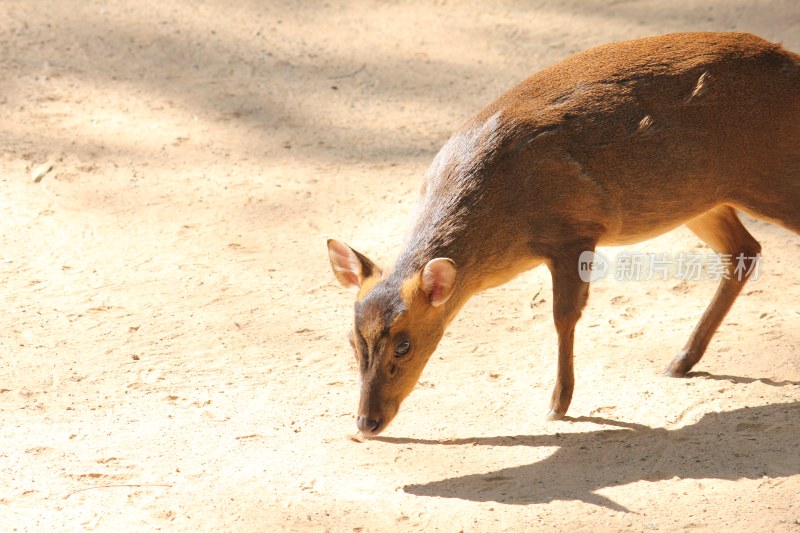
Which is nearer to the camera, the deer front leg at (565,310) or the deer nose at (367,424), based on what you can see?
the deer nose at (367,424)

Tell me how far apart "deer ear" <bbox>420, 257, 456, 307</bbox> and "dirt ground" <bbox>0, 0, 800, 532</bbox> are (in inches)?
33.8

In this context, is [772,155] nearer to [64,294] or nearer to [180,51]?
[64,294]

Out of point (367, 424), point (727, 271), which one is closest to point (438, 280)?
point (367, 424)

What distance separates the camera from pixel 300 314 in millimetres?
7488

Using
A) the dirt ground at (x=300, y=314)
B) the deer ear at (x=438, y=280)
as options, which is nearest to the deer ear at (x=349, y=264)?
the deer ear at (x=438, y=280)

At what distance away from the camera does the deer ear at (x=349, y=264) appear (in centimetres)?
585

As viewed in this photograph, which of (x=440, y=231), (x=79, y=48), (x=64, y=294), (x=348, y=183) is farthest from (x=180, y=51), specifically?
(x=440, y=231)

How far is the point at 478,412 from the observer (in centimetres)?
630

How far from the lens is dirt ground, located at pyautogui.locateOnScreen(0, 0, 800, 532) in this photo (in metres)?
5.34

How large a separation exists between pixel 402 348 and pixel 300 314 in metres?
1.96

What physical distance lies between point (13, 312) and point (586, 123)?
13.0 ft

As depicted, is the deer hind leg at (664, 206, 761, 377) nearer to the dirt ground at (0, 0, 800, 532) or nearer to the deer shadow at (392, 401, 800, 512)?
the dirt ground at (0, 0, 800, 532)

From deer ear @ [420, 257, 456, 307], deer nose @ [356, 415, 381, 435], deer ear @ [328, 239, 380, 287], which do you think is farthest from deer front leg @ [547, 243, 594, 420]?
deer nose @ [356, 415, 381, 435]

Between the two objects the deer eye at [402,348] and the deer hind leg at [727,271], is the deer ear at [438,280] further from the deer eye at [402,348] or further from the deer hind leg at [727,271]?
the deer hind leg at [727,271]
